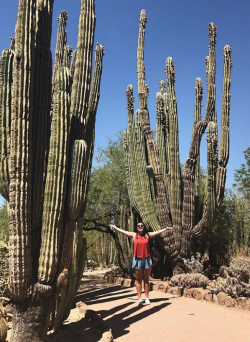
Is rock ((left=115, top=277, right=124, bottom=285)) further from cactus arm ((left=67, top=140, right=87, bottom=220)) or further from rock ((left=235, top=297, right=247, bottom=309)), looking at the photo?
cactus arm ((left=67, top=140, right=87, bottom=220))

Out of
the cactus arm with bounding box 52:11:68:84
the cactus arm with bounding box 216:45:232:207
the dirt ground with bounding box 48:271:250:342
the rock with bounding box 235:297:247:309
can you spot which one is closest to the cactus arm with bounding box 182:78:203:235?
the cactus arm with bounding box 216:45:232:207

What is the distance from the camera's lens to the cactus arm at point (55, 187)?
388 centimetres

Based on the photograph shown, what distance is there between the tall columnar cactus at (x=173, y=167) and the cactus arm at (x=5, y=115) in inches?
216

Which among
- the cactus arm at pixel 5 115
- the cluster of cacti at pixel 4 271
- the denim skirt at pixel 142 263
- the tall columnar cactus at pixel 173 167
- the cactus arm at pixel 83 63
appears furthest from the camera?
the tall columnar cactus at pixel 173 167

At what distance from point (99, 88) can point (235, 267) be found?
14.7 feet

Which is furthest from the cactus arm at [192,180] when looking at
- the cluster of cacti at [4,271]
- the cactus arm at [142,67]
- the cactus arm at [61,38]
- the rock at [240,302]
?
the cluster of cacti at [4,271]

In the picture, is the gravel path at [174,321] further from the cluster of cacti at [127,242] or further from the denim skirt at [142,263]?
the cluster of cacti at [127,242]

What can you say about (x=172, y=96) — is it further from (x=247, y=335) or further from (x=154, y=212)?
(x=247, y=335)

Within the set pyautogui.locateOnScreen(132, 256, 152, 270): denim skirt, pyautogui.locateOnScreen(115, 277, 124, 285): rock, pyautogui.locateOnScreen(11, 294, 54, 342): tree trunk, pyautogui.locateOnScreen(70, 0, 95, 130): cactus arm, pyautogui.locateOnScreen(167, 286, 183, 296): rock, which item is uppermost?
pyautogui.locateOnScreen(70, 0, 95, 130): cactus arm

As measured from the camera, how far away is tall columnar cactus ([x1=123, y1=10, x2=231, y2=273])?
30.1ft

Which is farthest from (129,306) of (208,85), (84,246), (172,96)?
(208,85)

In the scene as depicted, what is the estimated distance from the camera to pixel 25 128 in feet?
12.8

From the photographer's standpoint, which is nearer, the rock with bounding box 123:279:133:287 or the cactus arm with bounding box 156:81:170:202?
the rock with bounding box 123:279:133:287

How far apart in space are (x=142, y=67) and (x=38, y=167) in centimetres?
757
